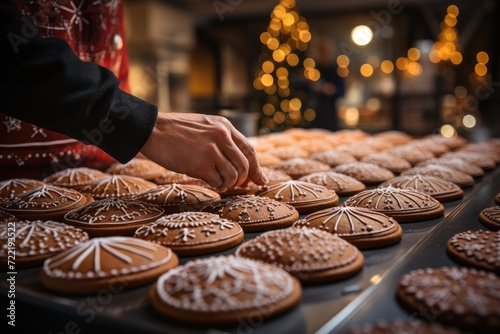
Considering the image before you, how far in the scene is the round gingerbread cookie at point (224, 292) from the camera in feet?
2.53

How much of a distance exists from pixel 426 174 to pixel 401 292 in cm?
112

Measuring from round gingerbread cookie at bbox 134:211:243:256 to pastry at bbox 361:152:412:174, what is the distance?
113 cm

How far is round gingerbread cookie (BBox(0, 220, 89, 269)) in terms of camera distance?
1041 millimetres

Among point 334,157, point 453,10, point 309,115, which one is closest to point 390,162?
point 334,157

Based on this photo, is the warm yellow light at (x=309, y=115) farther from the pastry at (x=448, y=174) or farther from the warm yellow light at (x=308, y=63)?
the pastry at (x=448, y=174)

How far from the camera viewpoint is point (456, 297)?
787 mm

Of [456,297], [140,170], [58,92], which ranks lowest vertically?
[140,170]

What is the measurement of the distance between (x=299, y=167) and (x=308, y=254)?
1071 millimetres

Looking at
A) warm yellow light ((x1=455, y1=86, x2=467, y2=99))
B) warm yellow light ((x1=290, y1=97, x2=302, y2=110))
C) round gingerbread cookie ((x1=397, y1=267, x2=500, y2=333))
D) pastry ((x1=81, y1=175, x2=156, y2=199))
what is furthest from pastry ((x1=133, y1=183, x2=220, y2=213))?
warm yellow light ((x1=455, y1=86, x2=467, y2=99))

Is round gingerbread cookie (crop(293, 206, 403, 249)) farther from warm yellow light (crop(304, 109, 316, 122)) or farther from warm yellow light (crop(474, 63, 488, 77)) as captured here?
warm yellow light (crop(474, 63, 488, 77))

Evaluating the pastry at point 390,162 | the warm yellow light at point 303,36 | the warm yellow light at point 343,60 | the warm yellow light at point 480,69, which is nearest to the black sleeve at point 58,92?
the pastry at point 390,162

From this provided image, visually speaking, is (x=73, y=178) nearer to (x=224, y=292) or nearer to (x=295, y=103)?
(x=224, y=292)

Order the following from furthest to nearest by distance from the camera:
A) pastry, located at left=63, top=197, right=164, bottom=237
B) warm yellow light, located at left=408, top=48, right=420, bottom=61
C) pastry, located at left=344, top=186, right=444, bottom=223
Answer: warm yellow light, located at left=408, top=48, right=420, bottom=61, pastry, located at left=344, top=186, right=444, bottom=223, pastry, located at left=63, top=197, right=164, bottom=237

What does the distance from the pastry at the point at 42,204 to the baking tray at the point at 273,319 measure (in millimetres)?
384
